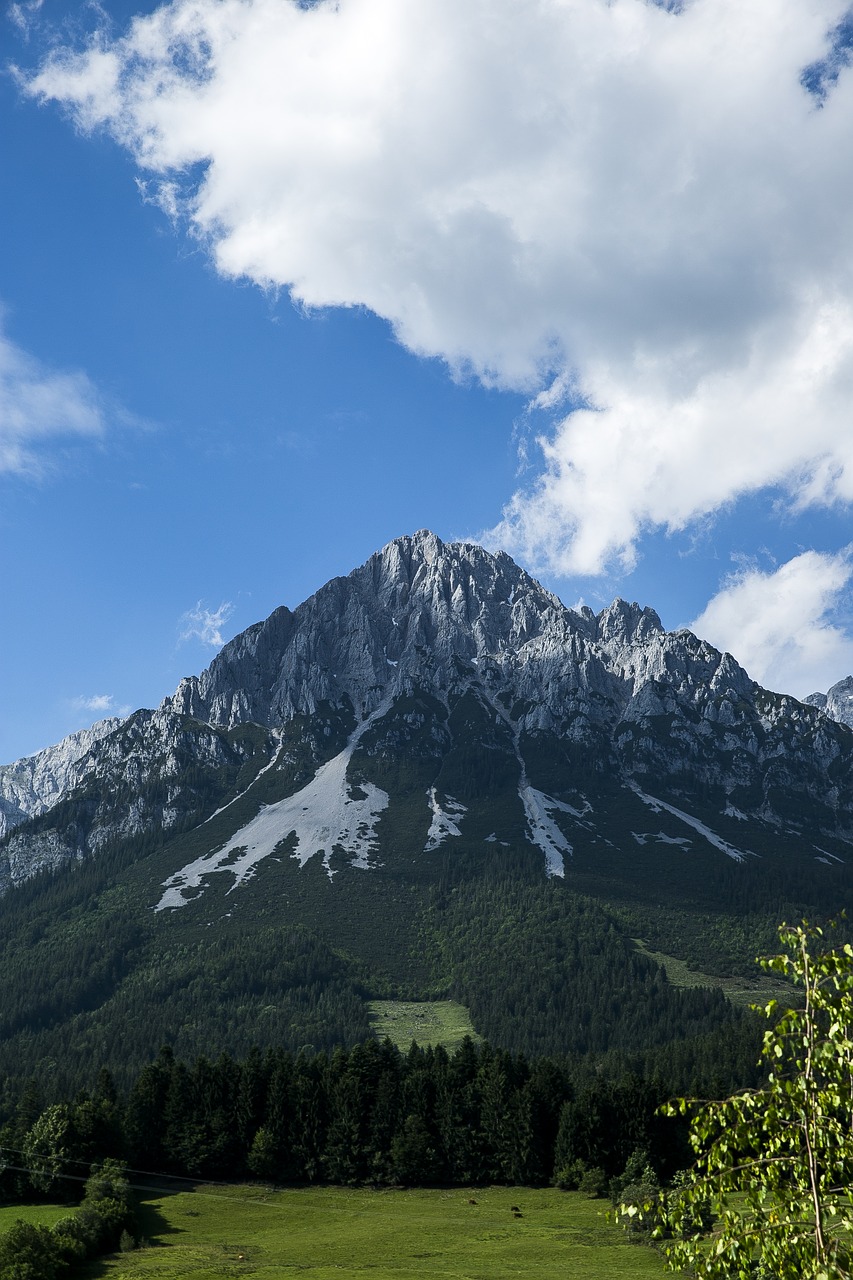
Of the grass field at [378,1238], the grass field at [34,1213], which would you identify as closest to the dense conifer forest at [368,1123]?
the grass field at [378,1238]

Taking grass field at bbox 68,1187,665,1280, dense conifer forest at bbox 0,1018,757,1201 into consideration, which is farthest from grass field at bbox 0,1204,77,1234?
grass field at bbox 68,1187,665,1280

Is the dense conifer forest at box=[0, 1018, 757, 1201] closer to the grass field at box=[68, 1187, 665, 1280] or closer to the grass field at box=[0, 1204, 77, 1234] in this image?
the grass field at box=[68, 1187, 665, 1280]

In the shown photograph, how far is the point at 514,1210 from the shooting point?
3819 inches

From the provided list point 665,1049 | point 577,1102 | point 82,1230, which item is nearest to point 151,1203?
point 82,1230

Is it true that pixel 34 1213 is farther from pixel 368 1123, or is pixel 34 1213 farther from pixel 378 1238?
pixel 368 1123

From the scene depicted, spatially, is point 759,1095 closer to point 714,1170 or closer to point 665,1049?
point 714,1170

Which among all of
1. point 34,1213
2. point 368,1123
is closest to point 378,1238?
point 34,1213

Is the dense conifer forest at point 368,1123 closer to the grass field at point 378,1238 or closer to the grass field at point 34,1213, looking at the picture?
the grass field at point 378,1238

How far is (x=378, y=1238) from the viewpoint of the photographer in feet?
264

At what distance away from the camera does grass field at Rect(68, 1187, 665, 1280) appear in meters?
67.0

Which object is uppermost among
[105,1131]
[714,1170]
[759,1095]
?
[759,1095]

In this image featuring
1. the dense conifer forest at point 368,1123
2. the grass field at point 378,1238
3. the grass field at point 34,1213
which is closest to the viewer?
the grass field at point 378,1238

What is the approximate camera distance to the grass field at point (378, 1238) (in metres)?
67.0

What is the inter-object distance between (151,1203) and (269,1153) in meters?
18.2
